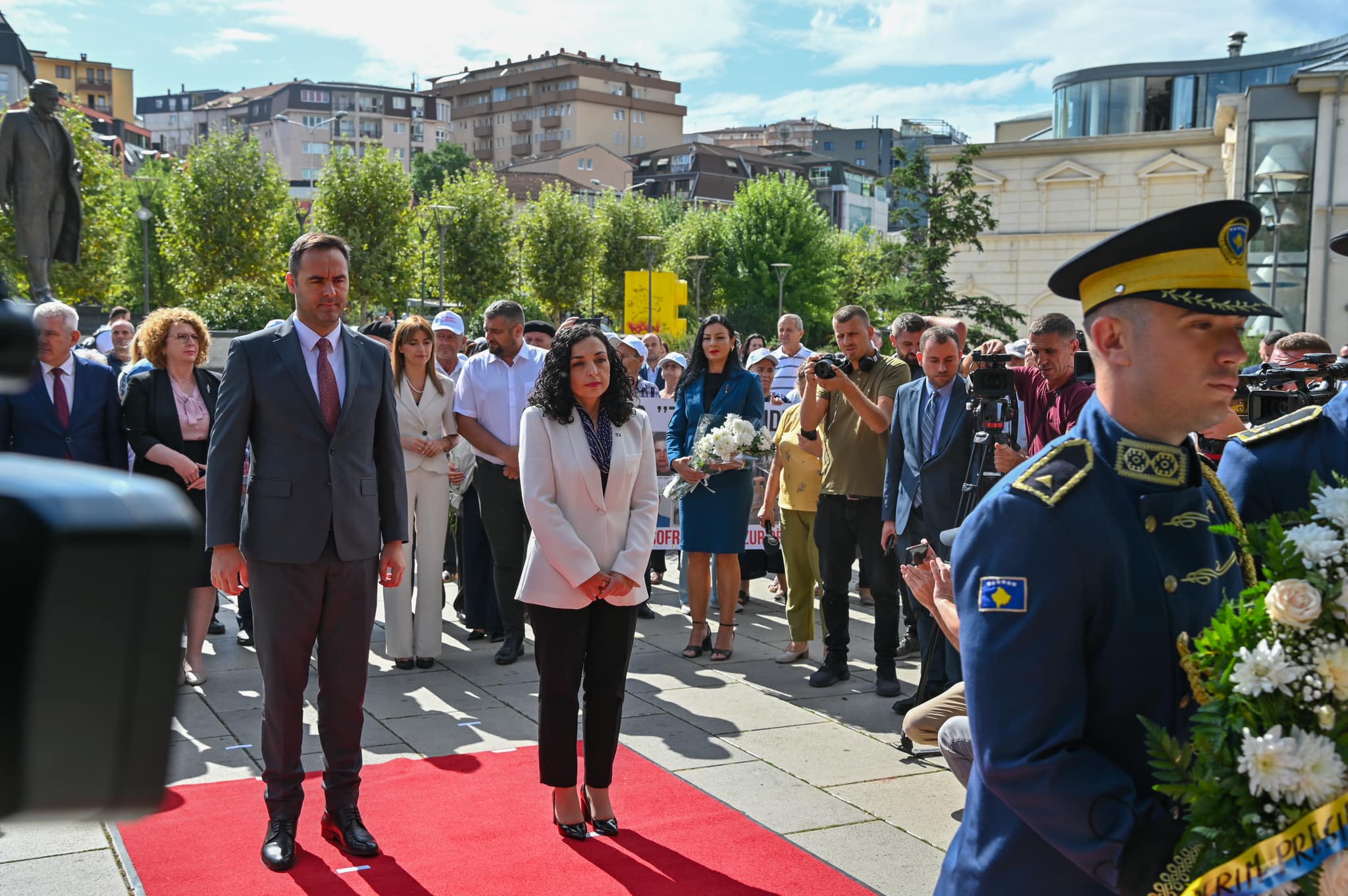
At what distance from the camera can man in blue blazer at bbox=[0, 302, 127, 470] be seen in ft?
23.0

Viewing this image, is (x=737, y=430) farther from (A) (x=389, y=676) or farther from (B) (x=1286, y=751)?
(B) (x=1286, y=751)

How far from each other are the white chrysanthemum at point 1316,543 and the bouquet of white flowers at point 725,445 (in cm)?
597

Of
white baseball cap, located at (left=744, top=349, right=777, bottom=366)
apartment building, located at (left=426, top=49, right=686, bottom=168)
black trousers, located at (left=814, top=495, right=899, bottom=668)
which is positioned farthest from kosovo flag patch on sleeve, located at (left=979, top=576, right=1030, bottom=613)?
apartment building, located at (left=426, top=49, right=686, bottom=168)

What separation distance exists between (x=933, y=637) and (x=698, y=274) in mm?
58684

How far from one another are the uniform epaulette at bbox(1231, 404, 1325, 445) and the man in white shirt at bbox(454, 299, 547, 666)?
5504mm

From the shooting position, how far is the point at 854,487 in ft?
25.1

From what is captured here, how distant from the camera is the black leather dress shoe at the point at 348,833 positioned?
193 inches

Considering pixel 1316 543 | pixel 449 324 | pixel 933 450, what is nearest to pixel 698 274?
pixel 449 324

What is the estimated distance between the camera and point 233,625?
30.6 ft

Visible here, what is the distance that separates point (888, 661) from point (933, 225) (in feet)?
78.6

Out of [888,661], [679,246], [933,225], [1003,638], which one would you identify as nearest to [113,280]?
[679,246]

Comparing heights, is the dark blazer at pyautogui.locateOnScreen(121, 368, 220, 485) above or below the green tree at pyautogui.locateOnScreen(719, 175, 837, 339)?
below

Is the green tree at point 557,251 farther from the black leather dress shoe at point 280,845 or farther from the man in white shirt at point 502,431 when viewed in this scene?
the black leather dress shoe at point 280,845

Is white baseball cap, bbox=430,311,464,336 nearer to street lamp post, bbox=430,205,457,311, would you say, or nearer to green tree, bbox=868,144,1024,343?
green tree, bbox=868,144,1024,343
